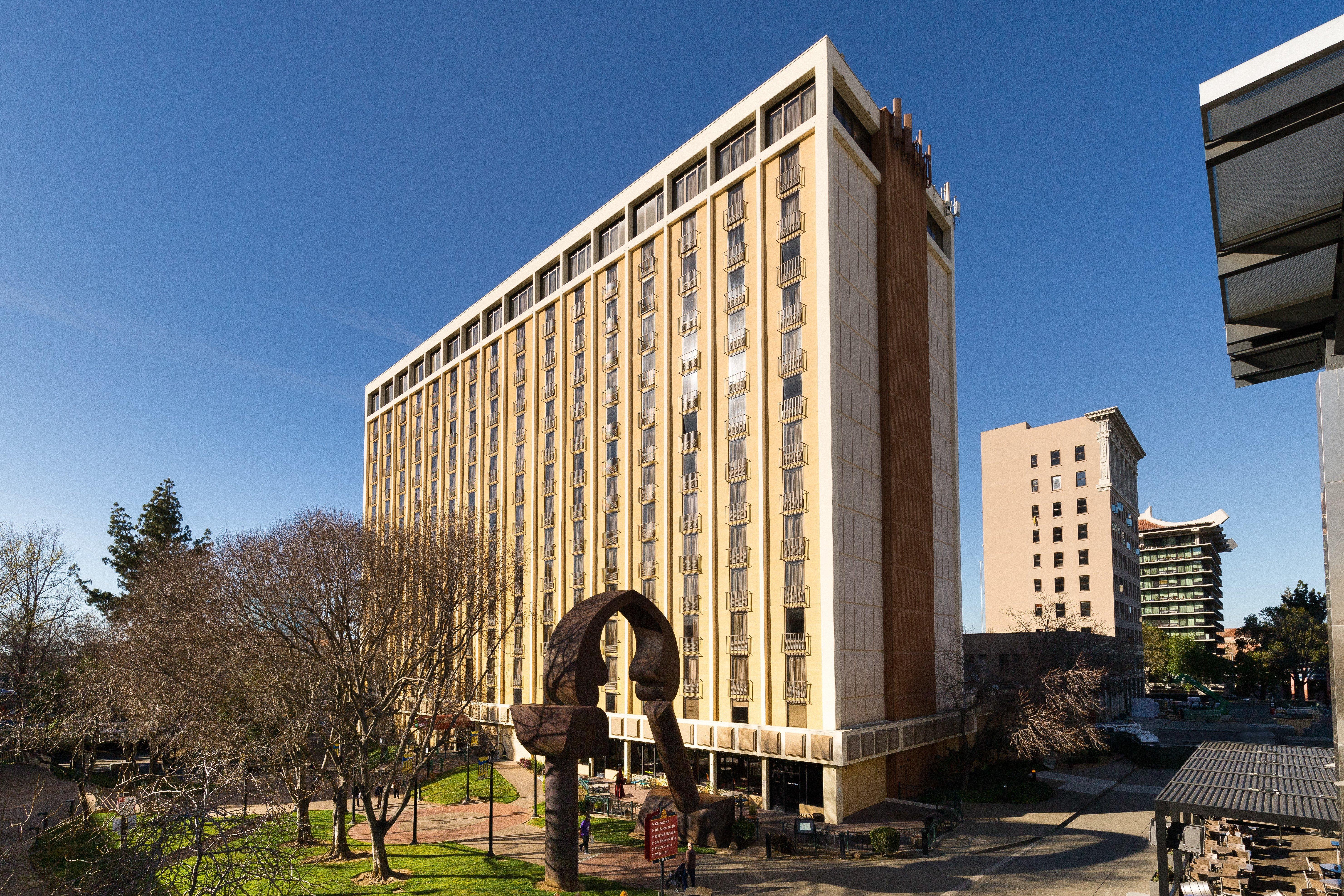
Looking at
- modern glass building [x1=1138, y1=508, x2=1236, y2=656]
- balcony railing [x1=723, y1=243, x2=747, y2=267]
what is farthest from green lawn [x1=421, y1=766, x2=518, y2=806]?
modern glass building [x1=1138, y1=508, x2=1236, y2=656]

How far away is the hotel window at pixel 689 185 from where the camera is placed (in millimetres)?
49312

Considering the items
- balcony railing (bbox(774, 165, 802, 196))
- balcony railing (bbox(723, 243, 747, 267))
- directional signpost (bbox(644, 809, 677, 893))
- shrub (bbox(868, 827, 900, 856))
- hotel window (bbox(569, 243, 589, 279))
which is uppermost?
hotel window (bbox(569, 243, 589, 279))

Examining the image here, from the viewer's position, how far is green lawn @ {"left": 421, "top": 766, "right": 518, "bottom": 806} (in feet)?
144

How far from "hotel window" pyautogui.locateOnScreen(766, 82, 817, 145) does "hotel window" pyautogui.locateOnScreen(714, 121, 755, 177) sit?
1305 millimetres

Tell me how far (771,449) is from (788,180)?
14568 millimetres

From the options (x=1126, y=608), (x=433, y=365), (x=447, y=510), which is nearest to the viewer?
(x=447, y=510)

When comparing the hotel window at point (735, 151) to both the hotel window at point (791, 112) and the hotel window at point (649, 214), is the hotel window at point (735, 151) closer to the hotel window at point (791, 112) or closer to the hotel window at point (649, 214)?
the hotel window at point (791, 112)

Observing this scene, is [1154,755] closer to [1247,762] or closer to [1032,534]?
[1247,762]

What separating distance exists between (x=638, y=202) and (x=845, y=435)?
23168 millimetres

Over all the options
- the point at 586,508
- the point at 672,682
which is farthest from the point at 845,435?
the point at 586,508

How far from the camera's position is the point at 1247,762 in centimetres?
2286

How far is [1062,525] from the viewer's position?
89.4 m

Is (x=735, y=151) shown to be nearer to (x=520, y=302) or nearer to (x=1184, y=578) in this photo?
(x=520, y=302)

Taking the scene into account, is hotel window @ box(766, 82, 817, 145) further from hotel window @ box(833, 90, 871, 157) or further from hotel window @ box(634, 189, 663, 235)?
hotel window @ box(634, 189, 663, 235)
